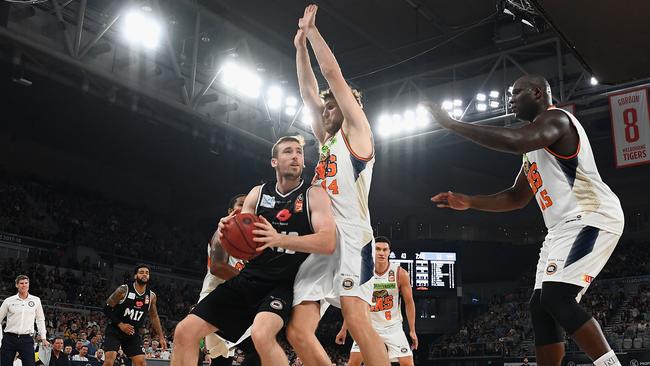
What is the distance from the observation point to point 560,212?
436 centimetres

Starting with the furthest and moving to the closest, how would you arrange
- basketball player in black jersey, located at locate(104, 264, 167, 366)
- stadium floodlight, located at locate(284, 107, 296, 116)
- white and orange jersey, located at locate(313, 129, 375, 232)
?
stadium floodlight, located at locate(284, 107, 296, 116)
basketball player in black jersey, located at locate(104, 264, 167, 366)
white and orange jersey, located at locate(313, 129, 375, 232)

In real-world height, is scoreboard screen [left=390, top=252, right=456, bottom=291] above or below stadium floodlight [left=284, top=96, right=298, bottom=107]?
below

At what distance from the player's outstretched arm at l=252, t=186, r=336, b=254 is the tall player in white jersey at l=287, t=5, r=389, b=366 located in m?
0.27

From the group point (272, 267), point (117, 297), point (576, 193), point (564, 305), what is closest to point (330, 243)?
point (272, 267)

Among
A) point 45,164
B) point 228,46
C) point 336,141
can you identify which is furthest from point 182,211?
point 336,141

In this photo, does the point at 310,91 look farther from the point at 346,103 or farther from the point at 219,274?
the point at 219,274

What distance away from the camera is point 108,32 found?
13805 mm

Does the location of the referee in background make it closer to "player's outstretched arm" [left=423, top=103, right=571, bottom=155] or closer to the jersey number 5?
the jersey number 5

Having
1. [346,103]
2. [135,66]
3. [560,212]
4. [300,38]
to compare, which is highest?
[135,66]

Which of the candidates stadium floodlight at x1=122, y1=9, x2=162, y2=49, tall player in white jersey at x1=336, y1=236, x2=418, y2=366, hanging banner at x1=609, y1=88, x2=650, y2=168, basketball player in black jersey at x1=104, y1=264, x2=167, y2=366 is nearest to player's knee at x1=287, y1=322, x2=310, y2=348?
tall player in white jersey at x1=336, y1=236, x2=418, y2=366

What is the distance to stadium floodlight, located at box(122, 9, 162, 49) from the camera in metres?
13.9

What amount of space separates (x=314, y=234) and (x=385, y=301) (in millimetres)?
5017

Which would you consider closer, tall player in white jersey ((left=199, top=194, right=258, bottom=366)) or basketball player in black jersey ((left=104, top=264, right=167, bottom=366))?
tall player in white jersey ((left=199, top=194, right=258, bottom=366))

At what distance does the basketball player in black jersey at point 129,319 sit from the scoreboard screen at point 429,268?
16.1 metres
